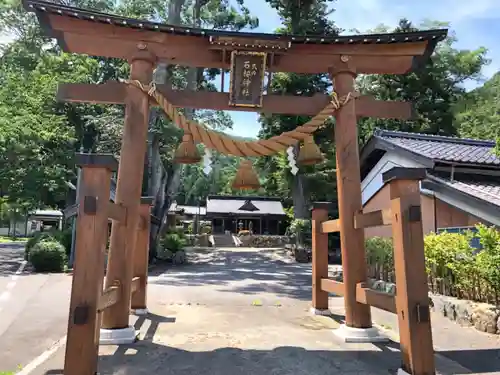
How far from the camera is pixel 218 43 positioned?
18.9 feet

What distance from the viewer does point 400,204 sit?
161 inches

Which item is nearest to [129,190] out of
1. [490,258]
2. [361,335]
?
[361,335]

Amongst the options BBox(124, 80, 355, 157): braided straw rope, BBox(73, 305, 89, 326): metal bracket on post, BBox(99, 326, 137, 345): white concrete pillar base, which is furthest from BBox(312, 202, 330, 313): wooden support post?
BBox(73, 305, 89, 326): metal bracket on post

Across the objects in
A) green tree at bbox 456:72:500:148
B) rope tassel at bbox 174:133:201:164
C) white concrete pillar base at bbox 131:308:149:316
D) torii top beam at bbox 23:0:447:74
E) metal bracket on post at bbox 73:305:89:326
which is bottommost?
white concrete pillar base at bbox 131:308:149:316

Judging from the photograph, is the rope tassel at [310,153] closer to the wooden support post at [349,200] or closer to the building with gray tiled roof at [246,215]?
the wooden support post at [349,200]

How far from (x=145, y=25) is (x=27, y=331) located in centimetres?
483

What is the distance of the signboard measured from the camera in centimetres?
591

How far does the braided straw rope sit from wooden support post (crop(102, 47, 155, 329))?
0.81ft

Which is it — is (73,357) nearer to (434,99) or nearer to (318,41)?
(318,41)

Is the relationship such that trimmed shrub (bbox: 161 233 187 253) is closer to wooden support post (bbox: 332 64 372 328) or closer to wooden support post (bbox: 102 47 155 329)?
wooden support post (bbox: 102 47 155 329)

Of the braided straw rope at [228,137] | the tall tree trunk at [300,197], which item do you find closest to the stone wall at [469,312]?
the braided straw rope at [228,137]

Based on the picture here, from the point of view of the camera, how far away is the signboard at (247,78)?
233 inches

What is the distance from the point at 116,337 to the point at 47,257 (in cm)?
1237

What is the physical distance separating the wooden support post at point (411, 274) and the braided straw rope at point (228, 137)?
1726 millimetres
